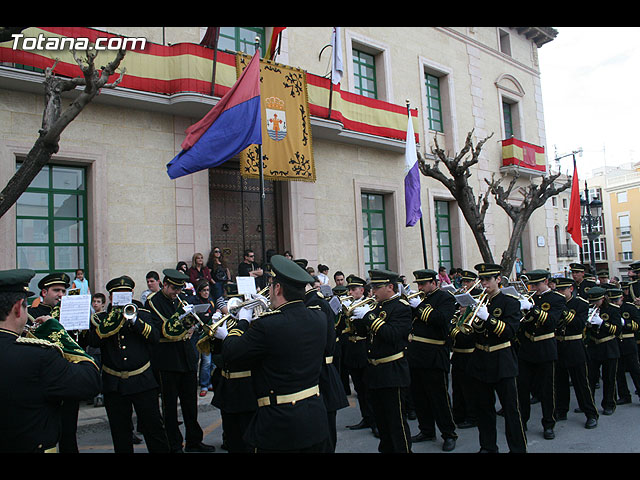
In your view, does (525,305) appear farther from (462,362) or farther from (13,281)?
(13,281)

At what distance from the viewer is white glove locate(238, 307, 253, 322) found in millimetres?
4031

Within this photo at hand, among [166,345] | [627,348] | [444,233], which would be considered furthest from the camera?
[444,233]

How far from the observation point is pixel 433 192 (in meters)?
17.1

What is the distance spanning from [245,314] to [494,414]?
320cm

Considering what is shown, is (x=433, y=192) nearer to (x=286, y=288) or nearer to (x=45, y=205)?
(x=45, y=205)

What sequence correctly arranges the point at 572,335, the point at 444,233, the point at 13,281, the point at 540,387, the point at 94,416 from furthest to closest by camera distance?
the point at 444,233 → the point at 94,416 → the point at 572,335 → the point at 540,387 → the point at 13,281

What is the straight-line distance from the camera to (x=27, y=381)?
9.27 ft

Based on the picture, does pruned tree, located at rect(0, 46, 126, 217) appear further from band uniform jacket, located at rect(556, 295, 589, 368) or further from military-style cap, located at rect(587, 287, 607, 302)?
military-style cap, located at rect(587, 287, 607, 302)

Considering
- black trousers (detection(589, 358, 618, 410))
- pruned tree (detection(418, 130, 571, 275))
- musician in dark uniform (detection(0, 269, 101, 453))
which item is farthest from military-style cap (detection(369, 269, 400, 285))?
pruned tree (detection(418, 130, 571, 275))

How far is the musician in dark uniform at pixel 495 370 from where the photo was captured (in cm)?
548

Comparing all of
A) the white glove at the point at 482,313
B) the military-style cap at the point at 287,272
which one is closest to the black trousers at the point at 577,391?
the white glove at the point at 482,313

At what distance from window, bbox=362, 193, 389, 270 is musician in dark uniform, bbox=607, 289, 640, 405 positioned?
316 inches

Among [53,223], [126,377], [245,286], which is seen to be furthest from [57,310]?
[53,223]
